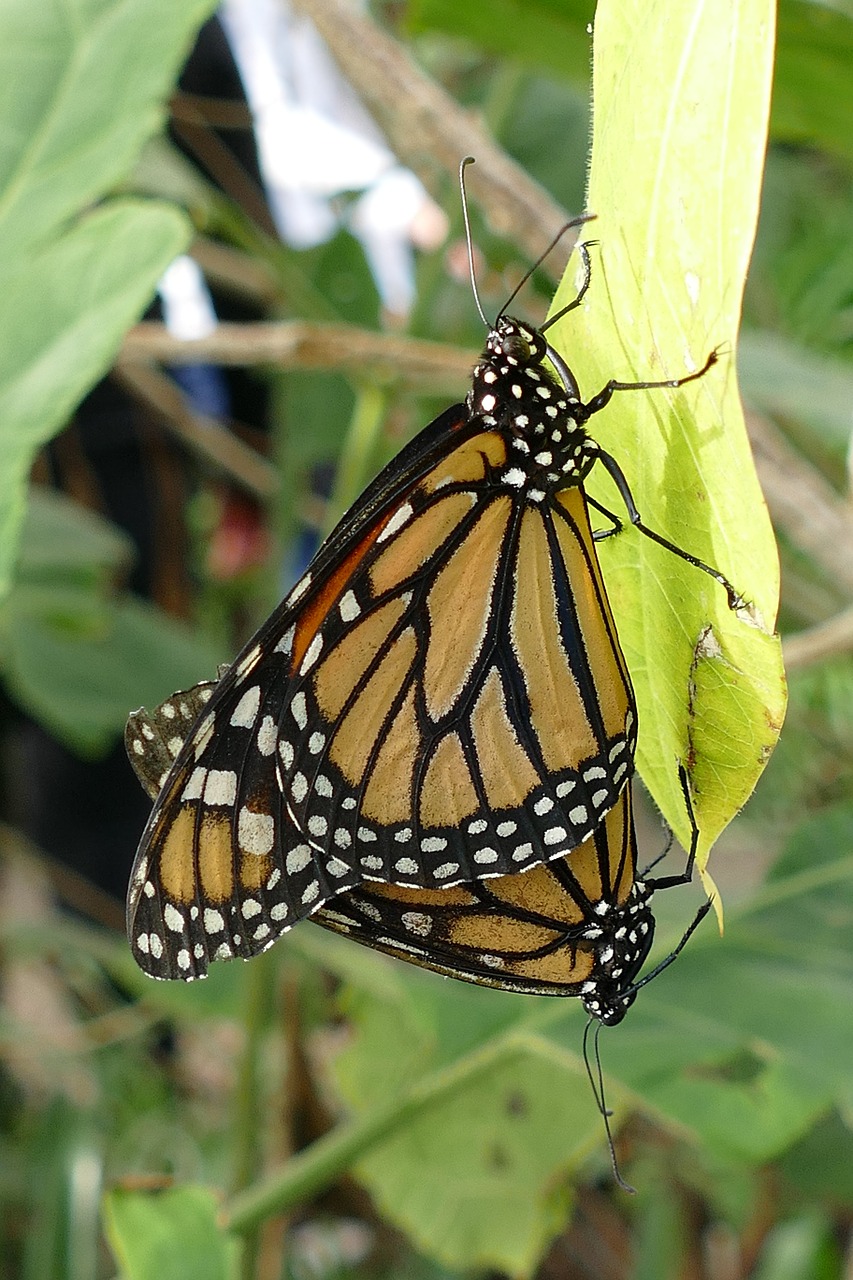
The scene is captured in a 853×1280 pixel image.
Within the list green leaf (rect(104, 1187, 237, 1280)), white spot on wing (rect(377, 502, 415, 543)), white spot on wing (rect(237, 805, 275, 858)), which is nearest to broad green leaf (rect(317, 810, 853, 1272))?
green leaf (rect(104, 1187, 237, 1280))

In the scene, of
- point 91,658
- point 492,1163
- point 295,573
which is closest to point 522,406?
point 492,1163

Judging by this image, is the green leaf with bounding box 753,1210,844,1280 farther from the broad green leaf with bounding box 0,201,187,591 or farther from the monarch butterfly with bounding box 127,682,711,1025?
the broad green leaf with bounding box 0,201,187,591

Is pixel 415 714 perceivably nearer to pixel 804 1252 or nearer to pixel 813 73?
pixel 813 73

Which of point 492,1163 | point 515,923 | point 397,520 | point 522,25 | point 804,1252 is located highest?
point 522,25

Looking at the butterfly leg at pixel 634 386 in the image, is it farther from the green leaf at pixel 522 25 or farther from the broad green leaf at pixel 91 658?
the broad green leaf at pixel 91 658

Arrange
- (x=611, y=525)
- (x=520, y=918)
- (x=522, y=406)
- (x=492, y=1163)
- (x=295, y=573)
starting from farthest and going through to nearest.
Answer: (x=295, y=573), (x=492, y=1163), (x=520, y=918), (x=522, y=406), (x=611, y=525)

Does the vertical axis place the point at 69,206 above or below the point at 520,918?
above

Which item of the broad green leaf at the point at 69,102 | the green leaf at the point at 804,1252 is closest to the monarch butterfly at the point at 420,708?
the broad green leaf at the point at 69,102
